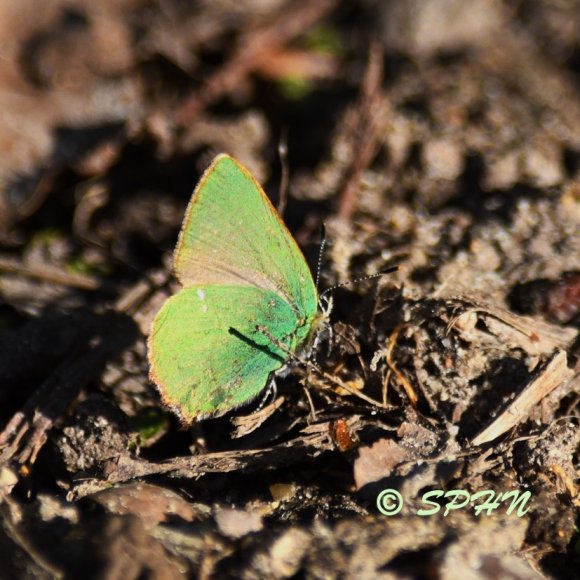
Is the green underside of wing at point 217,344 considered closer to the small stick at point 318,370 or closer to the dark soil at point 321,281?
the small stick at point 318,370

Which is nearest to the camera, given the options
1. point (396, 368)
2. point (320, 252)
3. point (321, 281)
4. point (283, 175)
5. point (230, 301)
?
point (396, 368)

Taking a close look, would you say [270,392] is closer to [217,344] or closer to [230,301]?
[217,344]

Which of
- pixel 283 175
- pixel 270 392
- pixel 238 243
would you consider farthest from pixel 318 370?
pixel 283 175

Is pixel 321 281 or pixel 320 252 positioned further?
pixel 321 281

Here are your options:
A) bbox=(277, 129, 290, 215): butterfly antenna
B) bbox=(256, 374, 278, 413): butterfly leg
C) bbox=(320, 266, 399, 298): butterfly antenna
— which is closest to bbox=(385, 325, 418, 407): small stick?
bbox=(320, 266, 399, 298): butterfly antenna

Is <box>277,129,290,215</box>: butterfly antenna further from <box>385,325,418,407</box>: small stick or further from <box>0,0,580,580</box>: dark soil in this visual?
<box>385,325,418,407</box>: small stick

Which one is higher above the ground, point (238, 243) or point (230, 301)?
point (238, 243)

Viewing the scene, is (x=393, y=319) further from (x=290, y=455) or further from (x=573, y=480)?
(x=573, y=480)
